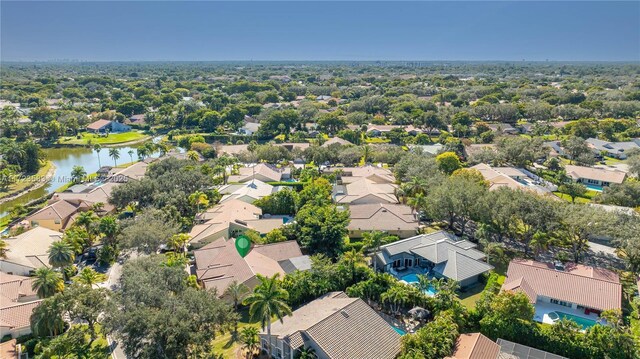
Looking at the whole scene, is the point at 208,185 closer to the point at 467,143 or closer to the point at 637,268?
the point at 637,268

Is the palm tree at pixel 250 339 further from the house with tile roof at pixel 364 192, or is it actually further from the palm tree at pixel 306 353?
the house with tile roof at pixel 364 192

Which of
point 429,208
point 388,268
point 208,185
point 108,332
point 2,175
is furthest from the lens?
point 2,175

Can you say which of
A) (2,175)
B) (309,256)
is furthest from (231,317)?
(2,175)

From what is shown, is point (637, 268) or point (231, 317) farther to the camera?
point (637, 268)

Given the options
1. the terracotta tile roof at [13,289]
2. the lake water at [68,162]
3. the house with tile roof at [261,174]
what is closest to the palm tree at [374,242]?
the house with tile roof at [261,174]

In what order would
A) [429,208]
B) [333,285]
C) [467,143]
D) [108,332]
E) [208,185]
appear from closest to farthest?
[108,332], [333,285], [429,208], [208,185], [467,143]

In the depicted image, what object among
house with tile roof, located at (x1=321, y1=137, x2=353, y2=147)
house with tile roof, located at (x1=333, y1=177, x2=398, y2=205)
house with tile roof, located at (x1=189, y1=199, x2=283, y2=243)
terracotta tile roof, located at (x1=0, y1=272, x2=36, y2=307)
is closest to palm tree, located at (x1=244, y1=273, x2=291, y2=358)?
house with tile roof, located at (x1=189, y1=199, x2=283, y2=243)

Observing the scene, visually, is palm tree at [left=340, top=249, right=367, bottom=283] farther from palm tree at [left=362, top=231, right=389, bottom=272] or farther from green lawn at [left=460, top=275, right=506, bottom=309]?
green lawn at [left=460, top=275, right=506, bottom=309]
